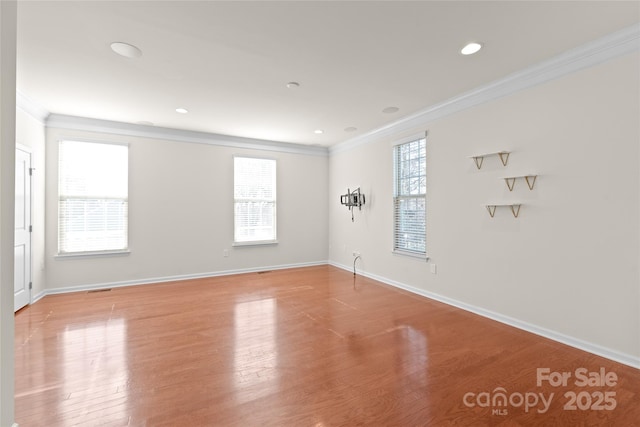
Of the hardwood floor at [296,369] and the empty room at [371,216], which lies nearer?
the hardwood floor at [296,369]

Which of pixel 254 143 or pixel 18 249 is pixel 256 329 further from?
pixel 254 143

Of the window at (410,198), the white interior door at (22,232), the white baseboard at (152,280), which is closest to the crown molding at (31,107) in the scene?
the white interior door at (22,232)

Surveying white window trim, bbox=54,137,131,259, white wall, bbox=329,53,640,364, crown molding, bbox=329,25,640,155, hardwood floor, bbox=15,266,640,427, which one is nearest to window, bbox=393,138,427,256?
white wall, bbox=329,53,640,364

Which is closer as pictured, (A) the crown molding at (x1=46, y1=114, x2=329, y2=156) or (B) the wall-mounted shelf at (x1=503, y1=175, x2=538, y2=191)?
(B) the wall-mounted shelf at (x1=503, y1=175, x2=538, y2=191)

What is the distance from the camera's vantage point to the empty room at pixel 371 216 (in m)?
2.06

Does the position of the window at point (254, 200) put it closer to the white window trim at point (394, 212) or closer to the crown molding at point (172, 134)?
the crown molding at point (172, 134)

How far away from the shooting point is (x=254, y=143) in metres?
6.06

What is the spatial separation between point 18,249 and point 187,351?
114 inches

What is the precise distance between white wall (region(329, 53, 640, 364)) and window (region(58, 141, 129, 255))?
4.97m

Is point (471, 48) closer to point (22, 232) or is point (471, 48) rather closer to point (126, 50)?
point (126, 50)

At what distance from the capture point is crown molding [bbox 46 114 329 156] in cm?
457

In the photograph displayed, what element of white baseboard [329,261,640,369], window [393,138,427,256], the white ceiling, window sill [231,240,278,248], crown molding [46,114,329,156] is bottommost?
white baseboard [329,261,640,369]

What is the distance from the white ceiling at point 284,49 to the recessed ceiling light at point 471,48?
0.06 metres

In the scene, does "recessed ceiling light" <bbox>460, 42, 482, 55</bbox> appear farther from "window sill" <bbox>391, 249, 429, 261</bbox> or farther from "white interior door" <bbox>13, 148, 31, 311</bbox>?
"white interior door" <bbox>13, 148, 31, 311</bbox>
